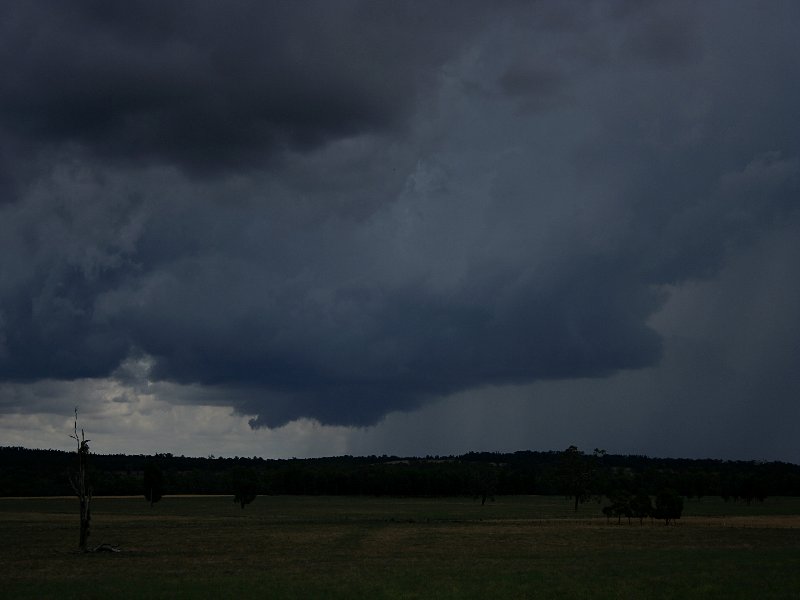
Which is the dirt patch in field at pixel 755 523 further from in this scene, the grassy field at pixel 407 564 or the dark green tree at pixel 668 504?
the grassy field at pixel 407 564

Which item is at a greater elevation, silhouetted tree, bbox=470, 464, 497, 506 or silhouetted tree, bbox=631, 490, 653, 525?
silhouetted tree, bbox=631, 490, 653, 525

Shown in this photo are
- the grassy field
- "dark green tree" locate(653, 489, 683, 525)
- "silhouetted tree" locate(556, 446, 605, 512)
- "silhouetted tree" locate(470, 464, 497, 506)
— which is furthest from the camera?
"silhouetted tree" locate(470, 464, 497, 506)

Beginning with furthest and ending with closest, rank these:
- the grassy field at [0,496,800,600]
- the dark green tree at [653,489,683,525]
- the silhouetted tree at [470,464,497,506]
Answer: the silhouetted tree at [470,464,497,506], the dark green tree at [653,489,683,525], the grassy field at [0,496,800,600]

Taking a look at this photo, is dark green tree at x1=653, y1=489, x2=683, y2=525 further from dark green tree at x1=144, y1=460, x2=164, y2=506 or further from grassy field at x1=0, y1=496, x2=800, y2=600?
dark green tree at x1=144, y1=460, x2=164, y2=506

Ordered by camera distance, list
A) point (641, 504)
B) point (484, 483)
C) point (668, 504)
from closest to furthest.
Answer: point (668, 504) < point (641, 504) < point (484, 483)

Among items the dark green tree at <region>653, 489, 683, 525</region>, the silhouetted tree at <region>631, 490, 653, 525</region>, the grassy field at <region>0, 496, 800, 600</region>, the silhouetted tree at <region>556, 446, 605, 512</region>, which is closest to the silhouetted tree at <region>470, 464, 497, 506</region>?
the silhouetted tree at <region>556, 446, 605, 512</region>

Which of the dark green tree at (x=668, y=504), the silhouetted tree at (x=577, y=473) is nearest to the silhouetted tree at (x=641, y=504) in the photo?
the dark green tree at (x=668, y=504)

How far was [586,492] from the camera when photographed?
155 metres

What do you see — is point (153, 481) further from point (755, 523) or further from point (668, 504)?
point (755, 523)

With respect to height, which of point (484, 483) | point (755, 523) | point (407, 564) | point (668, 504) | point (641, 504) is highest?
point (407, 564)

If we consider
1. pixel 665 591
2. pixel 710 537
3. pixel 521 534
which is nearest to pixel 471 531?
pixel 521 534

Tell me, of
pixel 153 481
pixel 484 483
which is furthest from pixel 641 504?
pixel 153 481

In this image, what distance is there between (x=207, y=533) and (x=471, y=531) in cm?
2548

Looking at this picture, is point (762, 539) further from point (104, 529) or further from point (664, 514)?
point (104, 529)
